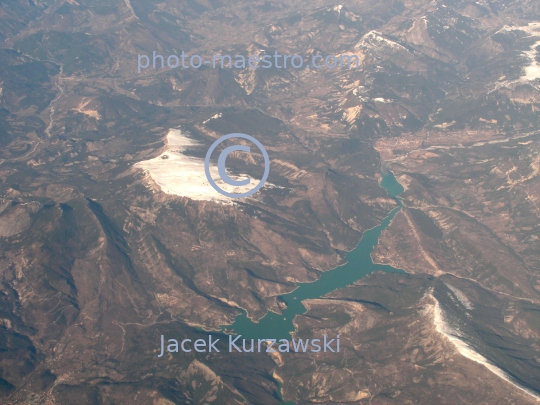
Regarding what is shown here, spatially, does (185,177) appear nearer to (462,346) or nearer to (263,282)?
(263,282)

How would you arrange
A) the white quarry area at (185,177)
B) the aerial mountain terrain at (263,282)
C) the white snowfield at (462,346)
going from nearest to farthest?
the white snowfield at (462,346), the aerial mountain terrain at (263,282), the white quarry area at (185,177)

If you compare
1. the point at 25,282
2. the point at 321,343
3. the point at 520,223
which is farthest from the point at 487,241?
the point at 25,282

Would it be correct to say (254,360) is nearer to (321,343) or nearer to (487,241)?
(321,343)

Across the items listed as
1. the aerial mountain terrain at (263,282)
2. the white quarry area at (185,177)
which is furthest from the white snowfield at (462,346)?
the white quarry area at (185,177)

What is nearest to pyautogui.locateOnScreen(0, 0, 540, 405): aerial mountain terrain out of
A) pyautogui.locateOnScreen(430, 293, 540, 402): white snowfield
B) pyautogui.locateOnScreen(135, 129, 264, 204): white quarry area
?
pyautogui.locateOnScreen(430, 293, 540, 402): white snowfield

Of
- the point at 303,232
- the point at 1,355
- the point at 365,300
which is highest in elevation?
the point at 303,232

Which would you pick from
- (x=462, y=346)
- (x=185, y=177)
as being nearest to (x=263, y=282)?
(x=185, y=177)

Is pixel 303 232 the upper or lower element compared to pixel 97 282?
upper

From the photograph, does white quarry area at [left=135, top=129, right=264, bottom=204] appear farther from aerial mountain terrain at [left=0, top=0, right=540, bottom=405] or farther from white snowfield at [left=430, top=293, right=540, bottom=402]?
white snowfield at [left=430, top=293, right=540, bottom=402]

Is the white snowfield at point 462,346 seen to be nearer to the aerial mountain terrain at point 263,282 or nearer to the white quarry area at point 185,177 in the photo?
the aerial mountain terrain at point 263,282
